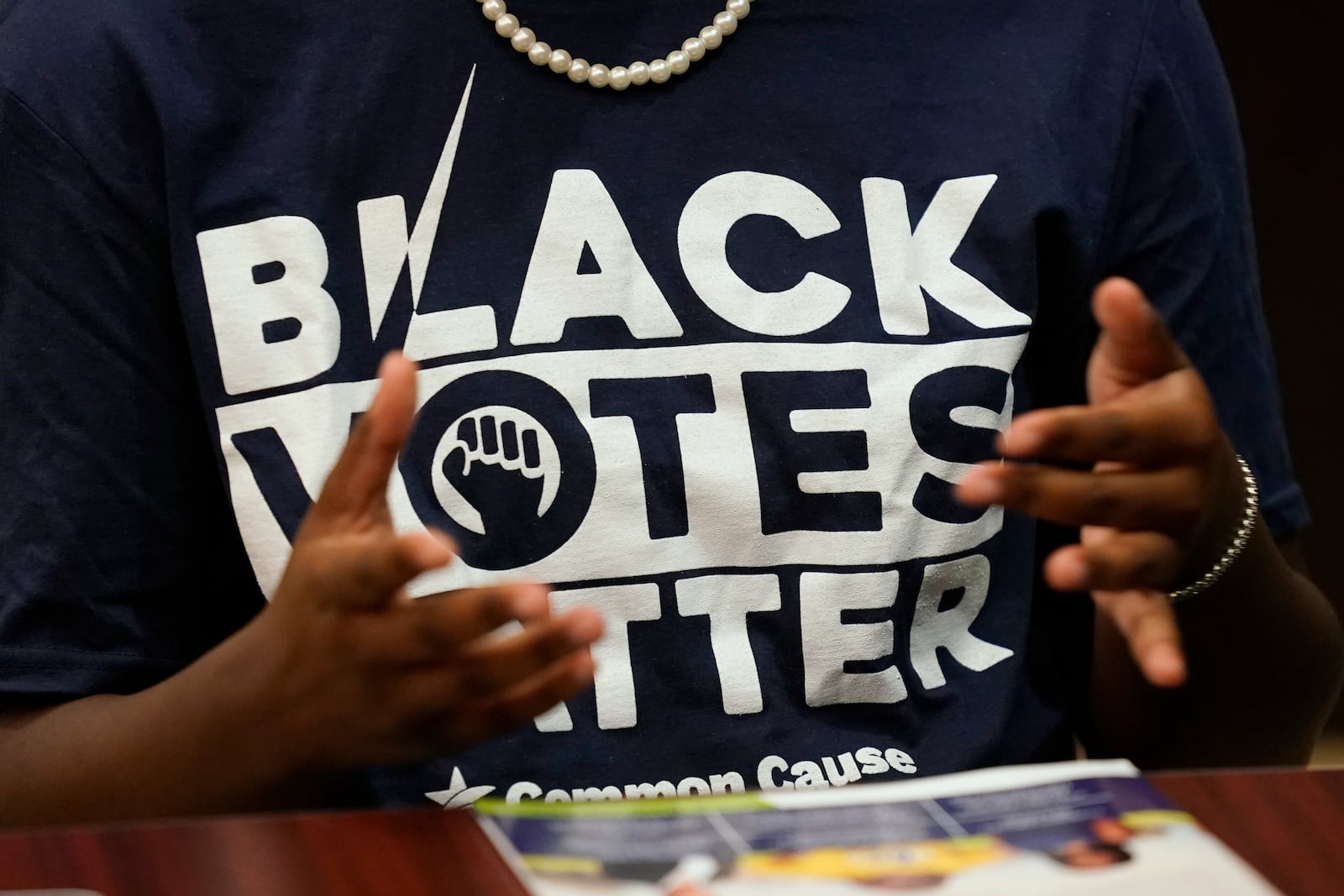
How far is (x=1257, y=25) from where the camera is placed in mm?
1420

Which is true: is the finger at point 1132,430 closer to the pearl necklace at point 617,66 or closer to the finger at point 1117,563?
the finger at point 1117,563

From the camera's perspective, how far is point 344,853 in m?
0.48

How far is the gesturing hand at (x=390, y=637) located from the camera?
498 millimetres

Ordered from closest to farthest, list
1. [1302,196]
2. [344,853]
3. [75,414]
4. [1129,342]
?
[344,853] < [1129,342] < [75,414] < [1302,196]

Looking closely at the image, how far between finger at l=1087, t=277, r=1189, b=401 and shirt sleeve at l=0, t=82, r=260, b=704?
47cm

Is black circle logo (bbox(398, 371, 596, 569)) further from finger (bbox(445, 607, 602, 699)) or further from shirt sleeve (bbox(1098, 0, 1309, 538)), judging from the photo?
shirt sleeve (bbox(1098, 0, 1309, 538))

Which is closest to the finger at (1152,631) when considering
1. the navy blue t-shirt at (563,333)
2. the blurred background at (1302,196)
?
the navy blue t-shirt at (563,333)

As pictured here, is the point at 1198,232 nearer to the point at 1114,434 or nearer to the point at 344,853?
the point at 1114,434

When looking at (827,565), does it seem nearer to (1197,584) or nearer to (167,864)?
(1197,584)

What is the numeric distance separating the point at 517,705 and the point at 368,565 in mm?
82

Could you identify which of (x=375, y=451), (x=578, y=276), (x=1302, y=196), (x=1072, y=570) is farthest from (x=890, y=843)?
(x=1302, y=196)

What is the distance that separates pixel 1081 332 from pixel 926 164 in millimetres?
141

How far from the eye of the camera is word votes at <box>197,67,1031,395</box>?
70 cm

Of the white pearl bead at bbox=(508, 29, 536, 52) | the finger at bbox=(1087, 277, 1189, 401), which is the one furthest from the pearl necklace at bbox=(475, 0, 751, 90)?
the finger at bbox=(1087, 277, 1189, 401)
